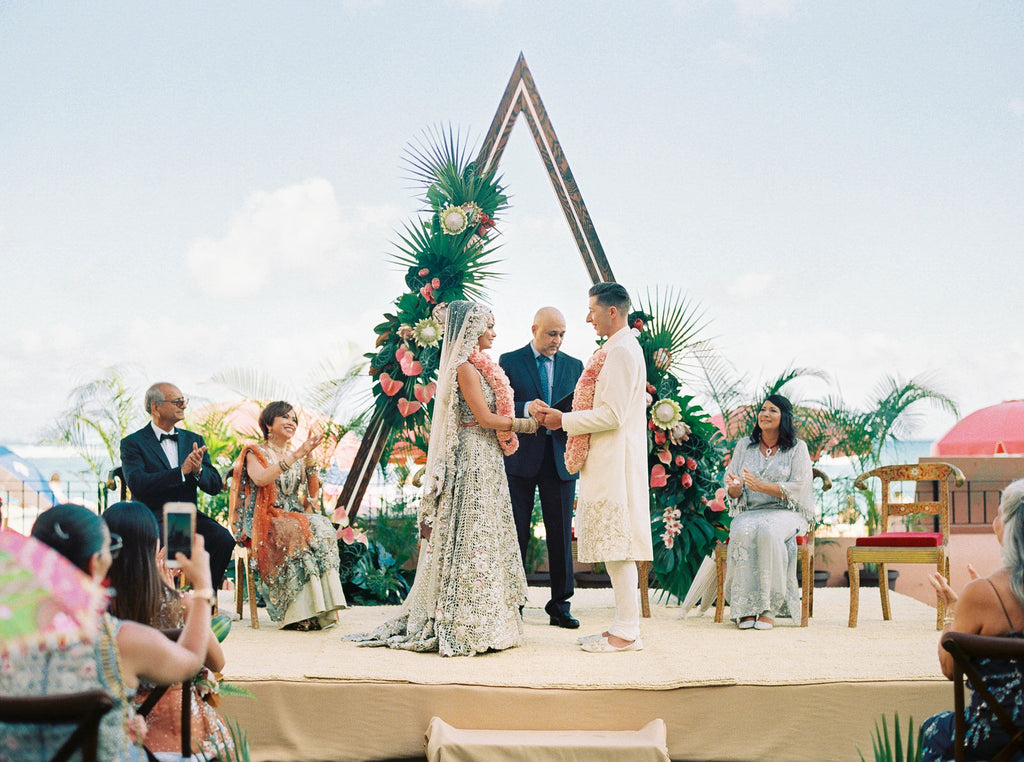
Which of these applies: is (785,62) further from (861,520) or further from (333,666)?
(333,666)

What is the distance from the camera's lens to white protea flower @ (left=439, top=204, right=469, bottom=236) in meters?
6.69

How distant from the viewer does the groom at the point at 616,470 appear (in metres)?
4.82

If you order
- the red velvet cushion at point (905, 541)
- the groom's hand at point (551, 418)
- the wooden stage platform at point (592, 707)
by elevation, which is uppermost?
the groom's hand at point (551, 418)

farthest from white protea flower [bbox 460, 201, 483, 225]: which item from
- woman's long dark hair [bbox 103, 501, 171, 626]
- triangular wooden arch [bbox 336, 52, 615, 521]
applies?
woman's long dark hair [bbox 103, 501, 171, 626]

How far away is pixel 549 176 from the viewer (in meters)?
7.34

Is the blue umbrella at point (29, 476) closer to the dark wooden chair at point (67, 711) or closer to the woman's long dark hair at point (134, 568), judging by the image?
the woman's long dark hair at point (134, 568)

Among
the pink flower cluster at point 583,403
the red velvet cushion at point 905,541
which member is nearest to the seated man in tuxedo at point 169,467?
the pink flower cluster at point 583,403

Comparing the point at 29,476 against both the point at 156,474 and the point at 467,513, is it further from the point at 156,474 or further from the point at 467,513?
the point at 156,474

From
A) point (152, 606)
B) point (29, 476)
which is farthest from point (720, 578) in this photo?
point (152, 606)

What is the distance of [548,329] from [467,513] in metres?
1.40

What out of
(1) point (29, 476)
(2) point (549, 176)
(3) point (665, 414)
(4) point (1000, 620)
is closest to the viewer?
(4) point (1000, 620)

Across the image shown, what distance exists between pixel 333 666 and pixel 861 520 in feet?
25.6

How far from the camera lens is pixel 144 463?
19.4 ft

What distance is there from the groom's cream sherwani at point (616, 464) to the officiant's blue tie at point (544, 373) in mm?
1089
